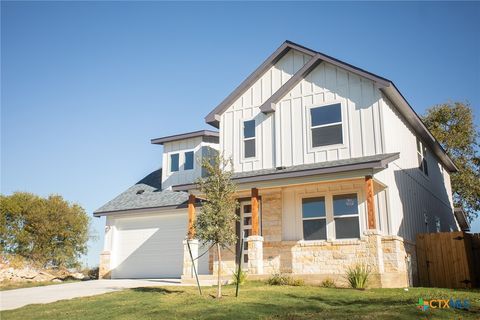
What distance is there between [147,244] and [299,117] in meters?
9.87

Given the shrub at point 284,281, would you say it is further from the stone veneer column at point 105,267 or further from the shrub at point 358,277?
the stone veneer column at point 105,267

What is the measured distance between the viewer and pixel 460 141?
1216 inches

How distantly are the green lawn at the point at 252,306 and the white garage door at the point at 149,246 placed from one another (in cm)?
731

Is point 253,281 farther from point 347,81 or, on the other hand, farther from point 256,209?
point 347,81

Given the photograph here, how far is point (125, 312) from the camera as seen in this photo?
34.4ft

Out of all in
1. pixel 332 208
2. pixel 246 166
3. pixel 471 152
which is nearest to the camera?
pixel 332 208

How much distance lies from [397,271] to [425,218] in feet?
22.6

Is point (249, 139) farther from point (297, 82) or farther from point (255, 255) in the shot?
point (255, 255)

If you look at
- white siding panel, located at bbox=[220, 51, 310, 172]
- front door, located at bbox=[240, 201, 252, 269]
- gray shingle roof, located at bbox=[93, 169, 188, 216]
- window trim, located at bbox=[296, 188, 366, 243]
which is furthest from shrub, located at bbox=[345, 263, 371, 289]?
gray shingle roof, located at bbox=[93, 169, 188, 216]

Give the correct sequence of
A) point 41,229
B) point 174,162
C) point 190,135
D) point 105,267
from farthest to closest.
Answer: point 41,229 → point 174,162 → point 190,135 → point 105,267

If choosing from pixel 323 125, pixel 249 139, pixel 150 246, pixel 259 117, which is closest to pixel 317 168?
pixel 323 125

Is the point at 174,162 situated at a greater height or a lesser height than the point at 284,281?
greater

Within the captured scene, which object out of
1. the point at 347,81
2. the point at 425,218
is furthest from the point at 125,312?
the point at 425,218

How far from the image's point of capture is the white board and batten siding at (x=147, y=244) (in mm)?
21344
